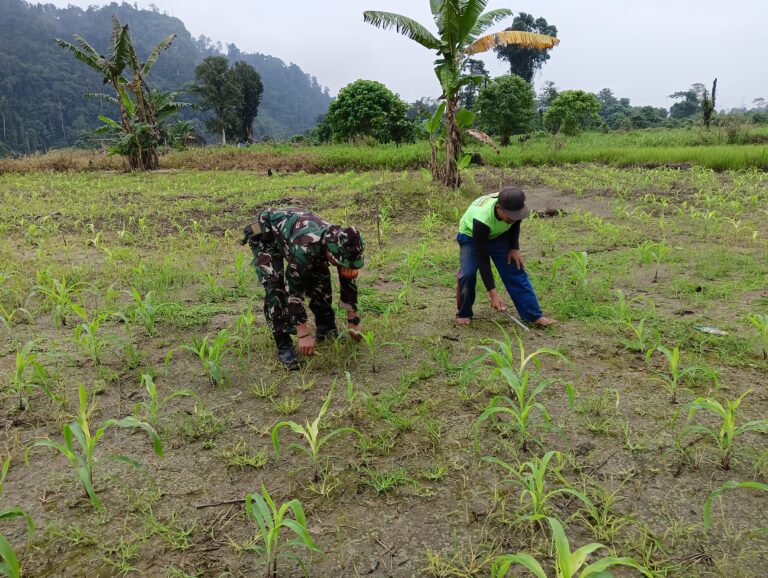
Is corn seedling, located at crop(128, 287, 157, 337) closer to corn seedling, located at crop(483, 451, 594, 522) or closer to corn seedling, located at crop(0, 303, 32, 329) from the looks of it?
corn seedling, located at crop(0, 303, 32, 329)

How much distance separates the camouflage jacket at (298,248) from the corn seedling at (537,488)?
4.75 ft

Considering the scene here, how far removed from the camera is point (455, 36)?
8148 mm

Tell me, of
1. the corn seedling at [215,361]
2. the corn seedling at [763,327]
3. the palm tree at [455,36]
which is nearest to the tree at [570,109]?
the palm tree at [455,36]

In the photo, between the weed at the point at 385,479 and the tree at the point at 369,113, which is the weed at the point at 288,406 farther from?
the tree at the point at 369,113

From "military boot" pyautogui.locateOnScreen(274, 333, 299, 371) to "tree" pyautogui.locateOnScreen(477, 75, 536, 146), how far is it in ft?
65.3

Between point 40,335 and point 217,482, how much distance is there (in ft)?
7.67

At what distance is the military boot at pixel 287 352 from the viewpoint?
10.1ft

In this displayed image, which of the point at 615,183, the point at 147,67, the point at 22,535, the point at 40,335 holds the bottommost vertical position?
the point at 22,535

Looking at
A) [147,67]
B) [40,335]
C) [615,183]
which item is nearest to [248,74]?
[147,67]

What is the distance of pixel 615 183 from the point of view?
9.64 metres

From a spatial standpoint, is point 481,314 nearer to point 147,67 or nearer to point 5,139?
point 147,67

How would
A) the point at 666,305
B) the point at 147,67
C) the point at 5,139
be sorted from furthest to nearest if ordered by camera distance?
1. the point at 5,139
2. the point at 147,67
3. the point at 666,305

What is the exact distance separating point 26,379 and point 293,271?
1.71 m

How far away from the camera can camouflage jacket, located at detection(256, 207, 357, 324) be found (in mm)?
2811
